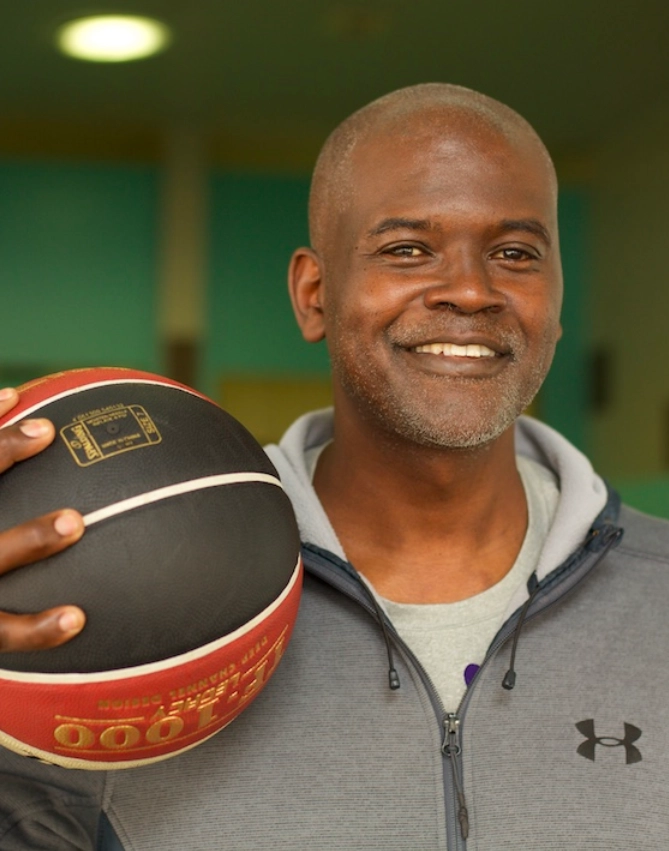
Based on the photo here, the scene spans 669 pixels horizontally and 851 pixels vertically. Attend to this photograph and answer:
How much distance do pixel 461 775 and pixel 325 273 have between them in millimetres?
727

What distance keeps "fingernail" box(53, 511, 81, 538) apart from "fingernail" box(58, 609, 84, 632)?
0.07m

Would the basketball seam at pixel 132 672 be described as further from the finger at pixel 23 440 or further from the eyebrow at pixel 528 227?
the eyebrow at pixel 528 227

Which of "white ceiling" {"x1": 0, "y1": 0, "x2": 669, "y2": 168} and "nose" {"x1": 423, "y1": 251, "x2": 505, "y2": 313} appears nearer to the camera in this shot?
"nose" {"x1": 423, "y1": 251, "x2": 505, "y2": 313}

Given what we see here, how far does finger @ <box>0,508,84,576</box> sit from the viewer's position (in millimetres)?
1132

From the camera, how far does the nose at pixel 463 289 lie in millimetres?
1602

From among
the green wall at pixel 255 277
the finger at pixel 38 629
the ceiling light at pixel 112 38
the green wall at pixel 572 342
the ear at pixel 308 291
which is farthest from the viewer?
the green wall at pixel 572 342

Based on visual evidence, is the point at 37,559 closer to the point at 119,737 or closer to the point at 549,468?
the point at 119,737

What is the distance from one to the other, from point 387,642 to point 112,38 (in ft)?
7.20

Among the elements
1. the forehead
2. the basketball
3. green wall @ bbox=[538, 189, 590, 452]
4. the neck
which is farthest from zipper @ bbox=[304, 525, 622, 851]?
green wall @ bbox=[538, 189, 590, 452]

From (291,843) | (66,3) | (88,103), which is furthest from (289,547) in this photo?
(88,103)

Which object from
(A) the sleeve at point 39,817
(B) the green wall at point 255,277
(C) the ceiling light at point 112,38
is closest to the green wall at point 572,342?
(B) the green wall at point 255,277

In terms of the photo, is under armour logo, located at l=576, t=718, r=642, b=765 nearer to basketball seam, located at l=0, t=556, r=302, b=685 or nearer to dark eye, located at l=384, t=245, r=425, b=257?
basketball seam, located at l=0, t=556, r=302, b=685

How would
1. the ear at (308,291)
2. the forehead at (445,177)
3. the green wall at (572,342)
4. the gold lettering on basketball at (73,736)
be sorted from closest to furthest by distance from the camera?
the gold lettering on basketball at (73,736) < the forehead at (445,177) < the ear at (308,291) < the green wall at (572,342)

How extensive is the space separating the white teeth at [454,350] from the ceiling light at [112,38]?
187cm
